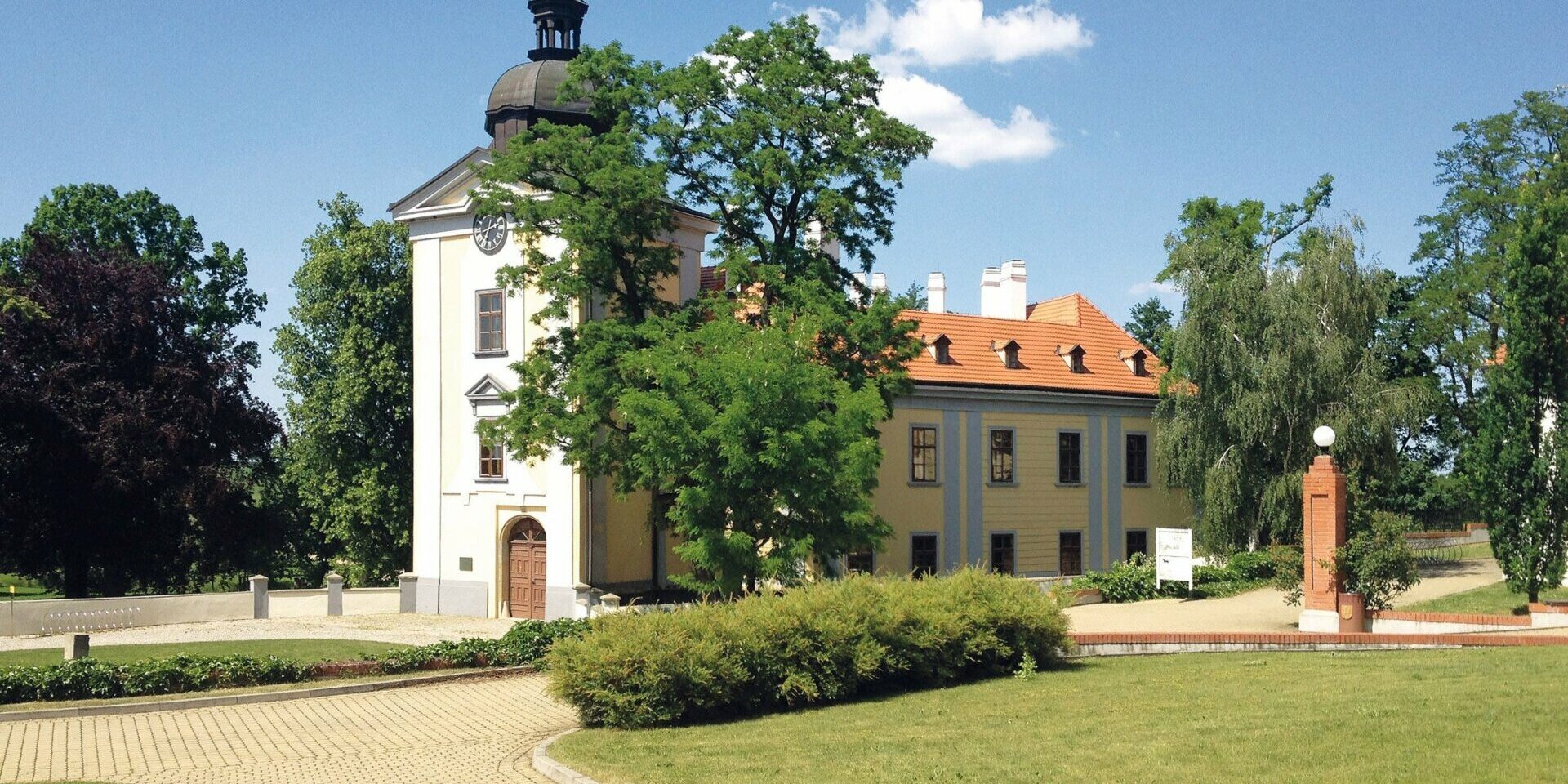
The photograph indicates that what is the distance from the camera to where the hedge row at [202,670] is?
1859 cm

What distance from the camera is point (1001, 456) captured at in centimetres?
3772

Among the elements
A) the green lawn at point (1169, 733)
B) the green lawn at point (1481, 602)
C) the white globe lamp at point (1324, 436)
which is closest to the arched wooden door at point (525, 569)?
the green lawn at point (1169, 733)

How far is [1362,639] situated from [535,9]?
25.0m

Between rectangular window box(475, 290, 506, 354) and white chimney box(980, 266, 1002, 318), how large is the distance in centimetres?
1640

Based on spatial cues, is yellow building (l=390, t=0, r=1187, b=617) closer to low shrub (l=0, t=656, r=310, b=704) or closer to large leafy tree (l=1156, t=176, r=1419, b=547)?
large leafy tree (l=1156, t=176, r=1419, b=547)

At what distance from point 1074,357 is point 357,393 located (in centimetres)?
2142

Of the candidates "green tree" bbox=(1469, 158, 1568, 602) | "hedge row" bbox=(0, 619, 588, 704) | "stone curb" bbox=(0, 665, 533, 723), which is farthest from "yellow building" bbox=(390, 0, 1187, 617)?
"green tree" bbox=(1469, 158, 1568, 602)

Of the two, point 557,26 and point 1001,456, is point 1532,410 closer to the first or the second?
point 1001,456

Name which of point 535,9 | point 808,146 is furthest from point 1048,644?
point 535,9

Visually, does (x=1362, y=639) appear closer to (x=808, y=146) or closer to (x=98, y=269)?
(x=808, y=146)

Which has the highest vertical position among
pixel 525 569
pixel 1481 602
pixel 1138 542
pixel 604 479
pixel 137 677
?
pixel 604 479

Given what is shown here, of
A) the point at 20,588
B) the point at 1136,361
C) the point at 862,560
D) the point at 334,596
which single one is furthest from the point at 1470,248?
the point at 20,588

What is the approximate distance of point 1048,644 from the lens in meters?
19.1

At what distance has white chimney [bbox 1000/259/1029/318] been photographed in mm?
43188
